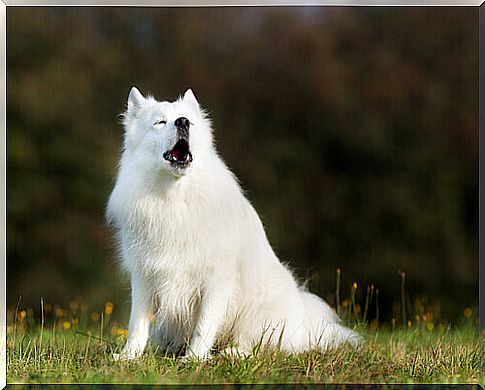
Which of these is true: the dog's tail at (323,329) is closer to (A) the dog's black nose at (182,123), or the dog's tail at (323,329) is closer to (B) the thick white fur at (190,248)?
(B) the thick white fur at (190,248)

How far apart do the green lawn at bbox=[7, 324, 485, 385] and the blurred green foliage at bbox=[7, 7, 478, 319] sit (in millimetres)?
3775

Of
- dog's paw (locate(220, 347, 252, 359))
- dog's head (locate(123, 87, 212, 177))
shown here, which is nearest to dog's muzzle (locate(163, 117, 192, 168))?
dog's head (locate(123, 87, 212, 177))

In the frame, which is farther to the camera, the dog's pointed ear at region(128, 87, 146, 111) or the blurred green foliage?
the blurred green foliage

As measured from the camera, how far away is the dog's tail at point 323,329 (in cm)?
548

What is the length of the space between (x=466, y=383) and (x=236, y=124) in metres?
5.59

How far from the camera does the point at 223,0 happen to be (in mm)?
5168

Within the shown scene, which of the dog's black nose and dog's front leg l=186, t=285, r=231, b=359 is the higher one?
the dog's black nose

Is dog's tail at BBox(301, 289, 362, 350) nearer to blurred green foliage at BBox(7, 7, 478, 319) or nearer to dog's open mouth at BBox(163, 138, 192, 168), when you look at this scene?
dog's open mouth at BBox(163, 138, 192, 168)

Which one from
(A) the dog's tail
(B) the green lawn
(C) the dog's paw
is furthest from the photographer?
(A) the dog's tail

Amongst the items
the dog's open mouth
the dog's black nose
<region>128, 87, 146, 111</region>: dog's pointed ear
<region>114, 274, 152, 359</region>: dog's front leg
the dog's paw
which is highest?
<region>128, 87, 146, 111</region>: dog's pointed ear

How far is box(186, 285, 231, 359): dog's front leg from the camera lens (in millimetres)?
5121

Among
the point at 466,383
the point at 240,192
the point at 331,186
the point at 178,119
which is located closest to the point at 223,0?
the point at 178,119

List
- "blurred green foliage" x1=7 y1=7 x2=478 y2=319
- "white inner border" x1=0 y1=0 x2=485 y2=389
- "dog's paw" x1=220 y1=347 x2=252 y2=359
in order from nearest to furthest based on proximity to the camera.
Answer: "dog's paw" x1=220 y1=347 x2=252 y2=359 → "white inner border" x1=0 y1=0 x2=485 y2=389 → "blurred green foliage" x1=7 y1=7 x2=478 y2=319

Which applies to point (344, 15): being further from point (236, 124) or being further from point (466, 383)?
point (466, 383)
